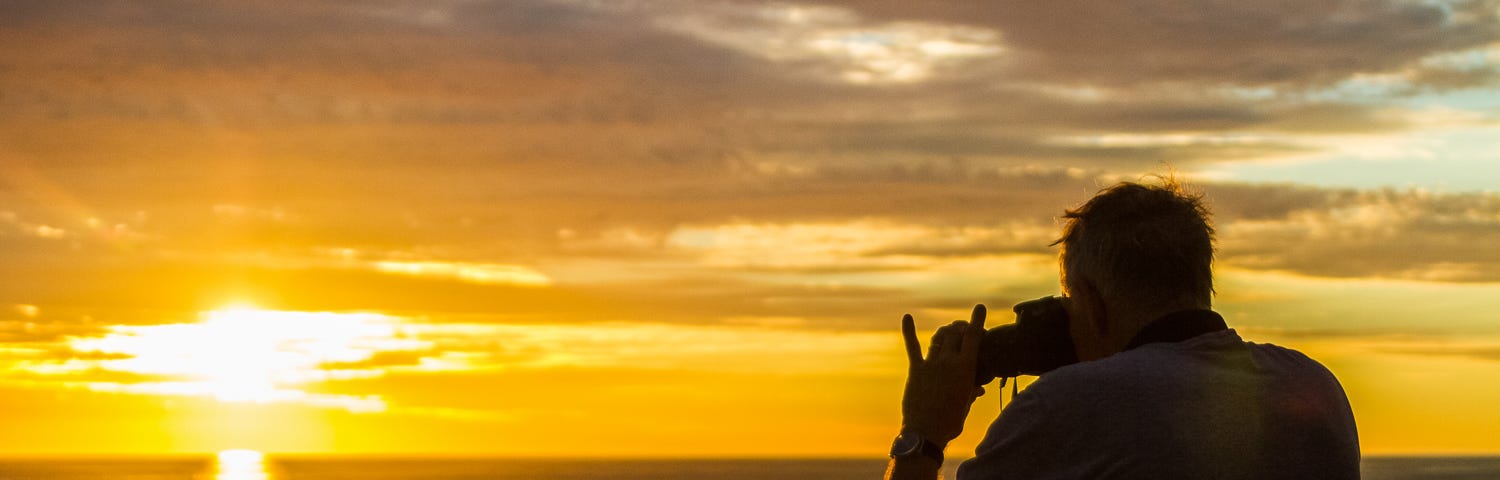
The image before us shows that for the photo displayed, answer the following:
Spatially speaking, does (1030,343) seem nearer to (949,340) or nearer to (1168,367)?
(949,340)

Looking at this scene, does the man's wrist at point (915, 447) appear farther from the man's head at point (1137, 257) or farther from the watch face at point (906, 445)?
the man's head at point (1137, 257)

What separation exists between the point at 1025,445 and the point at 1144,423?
0.67ft

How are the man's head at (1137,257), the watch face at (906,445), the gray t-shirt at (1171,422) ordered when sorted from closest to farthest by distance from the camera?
1. the gray t-shirt at (1171,422)
2. the man's head at (1137,257)
3. the watch face at (906,445)

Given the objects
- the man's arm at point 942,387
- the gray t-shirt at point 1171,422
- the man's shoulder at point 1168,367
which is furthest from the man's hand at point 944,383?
the man's shoulder at point 1168,367

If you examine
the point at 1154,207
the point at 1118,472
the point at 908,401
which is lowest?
the point at 1118,472

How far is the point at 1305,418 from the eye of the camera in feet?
8.74

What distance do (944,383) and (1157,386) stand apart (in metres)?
0.54

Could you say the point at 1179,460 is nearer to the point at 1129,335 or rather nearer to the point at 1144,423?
the point at 1144,423

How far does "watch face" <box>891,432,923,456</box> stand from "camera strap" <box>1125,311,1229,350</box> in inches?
18.4

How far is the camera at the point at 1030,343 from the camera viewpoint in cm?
293

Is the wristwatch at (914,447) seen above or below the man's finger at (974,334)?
below

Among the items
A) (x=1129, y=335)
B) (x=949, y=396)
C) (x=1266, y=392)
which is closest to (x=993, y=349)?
(x=949, y=396)

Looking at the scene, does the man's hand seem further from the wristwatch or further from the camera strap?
the camera strap

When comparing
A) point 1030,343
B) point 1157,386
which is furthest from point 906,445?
point 1157,386
